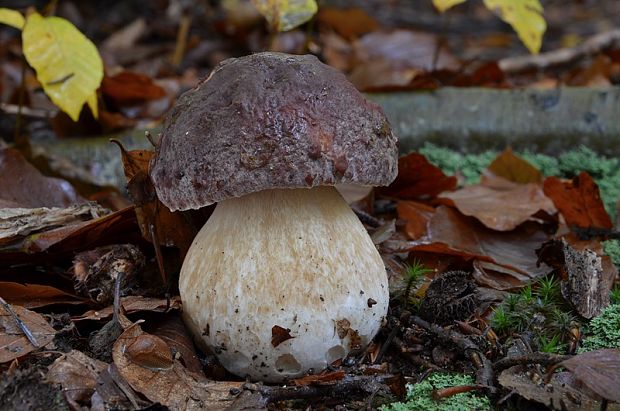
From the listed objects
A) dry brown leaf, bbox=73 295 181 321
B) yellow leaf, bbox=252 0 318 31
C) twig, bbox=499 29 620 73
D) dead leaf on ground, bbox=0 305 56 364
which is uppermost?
yellow leaf, bbox=252 0 318 31

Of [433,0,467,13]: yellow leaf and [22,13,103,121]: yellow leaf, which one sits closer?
[22,13,103,121]: yellow leaf

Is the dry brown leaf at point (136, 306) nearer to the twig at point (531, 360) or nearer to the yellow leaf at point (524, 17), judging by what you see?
the twig at point (531, 360)

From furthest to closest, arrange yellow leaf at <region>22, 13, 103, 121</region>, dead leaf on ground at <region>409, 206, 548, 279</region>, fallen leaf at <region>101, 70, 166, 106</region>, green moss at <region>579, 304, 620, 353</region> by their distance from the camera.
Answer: fallen leaf at <region>101, 70, 166, 106</region>, yellow leaf at <region>22, 13, 103, 121</region>, dead leaf on ground at <region>409, 206, 548, 279</region>, green moss at <region>579, 304, 620, 353</region>

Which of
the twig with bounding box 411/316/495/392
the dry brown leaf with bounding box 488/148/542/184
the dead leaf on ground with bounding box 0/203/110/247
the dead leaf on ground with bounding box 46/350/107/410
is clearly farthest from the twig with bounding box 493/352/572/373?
the dry brown leaf with bounding box 488/148/542/184

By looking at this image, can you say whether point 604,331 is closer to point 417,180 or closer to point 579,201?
point 579,201

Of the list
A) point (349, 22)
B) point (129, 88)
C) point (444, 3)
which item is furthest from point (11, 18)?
point (349, 22)

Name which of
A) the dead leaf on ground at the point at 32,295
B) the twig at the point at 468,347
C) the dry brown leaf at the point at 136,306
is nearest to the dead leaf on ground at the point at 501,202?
the twig at the point at 468,347

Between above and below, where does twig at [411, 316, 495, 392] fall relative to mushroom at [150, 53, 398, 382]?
below

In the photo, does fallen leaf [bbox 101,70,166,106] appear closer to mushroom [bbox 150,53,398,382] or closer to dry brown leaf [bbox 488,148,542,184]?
mushroom [bbox 150,53,398,382]
